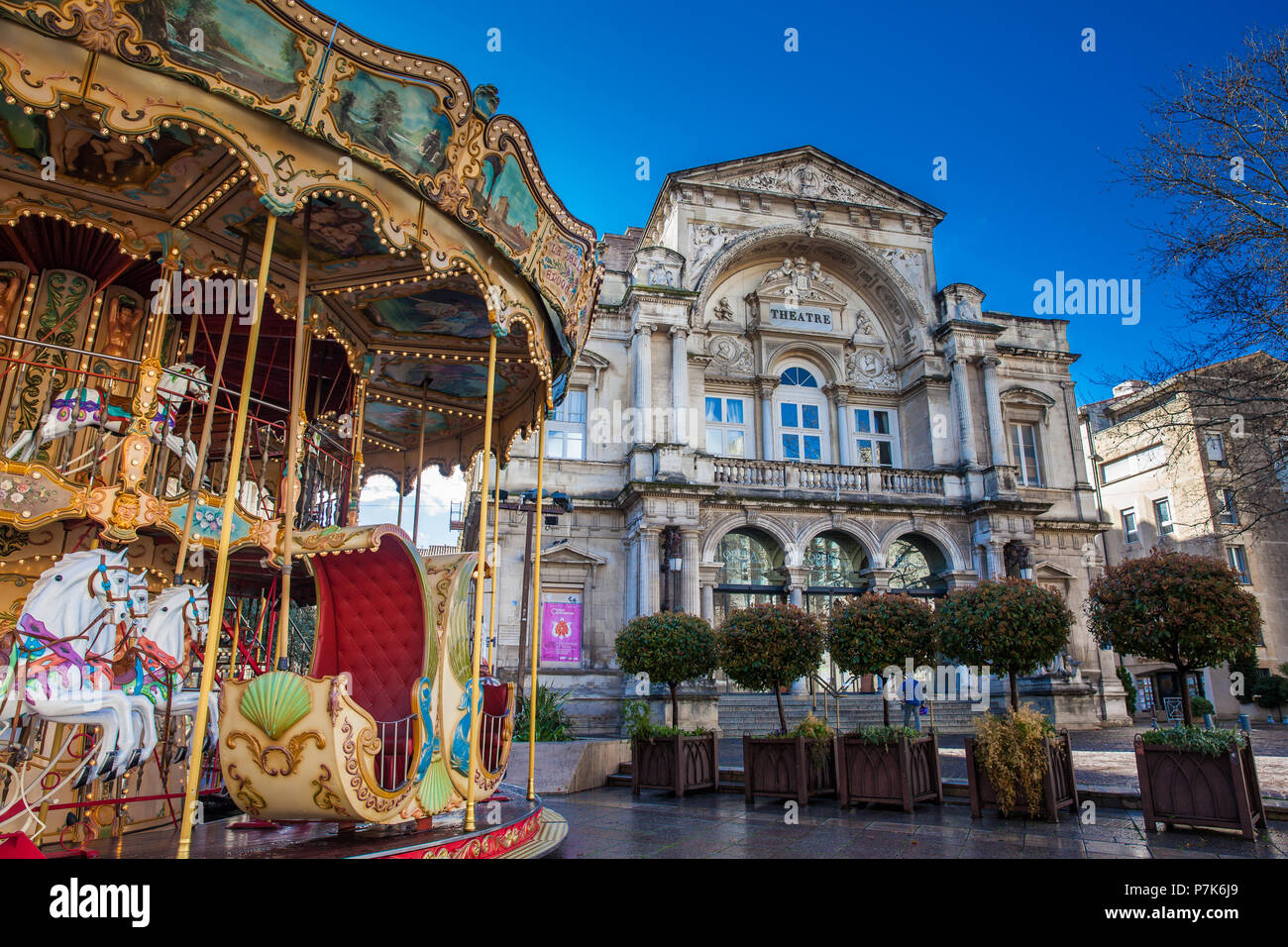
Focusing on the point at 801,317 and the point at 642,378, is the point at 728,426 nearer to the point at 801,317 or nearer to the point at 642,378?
the point at 642,378

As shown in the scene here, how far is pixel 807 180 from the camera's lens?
2506 centimetres

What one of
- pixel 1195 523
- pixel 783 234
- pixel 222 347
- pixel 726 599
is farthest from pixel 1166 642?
pixel 1195 523

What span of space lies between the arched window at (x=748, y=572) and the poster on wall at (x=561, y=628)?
4017 mm

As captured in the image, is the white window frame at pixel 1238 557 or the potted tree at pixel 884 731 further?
the white window frame at pixel 1238 557

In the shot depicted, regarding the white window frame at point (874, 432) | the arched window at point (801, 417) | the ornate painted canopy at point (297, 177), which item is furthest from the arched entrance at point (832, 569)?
the ornate painted canopy at point (297, 177)

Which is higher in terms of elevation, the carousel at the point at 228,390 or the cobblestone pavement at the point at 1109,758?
the carousel at the point at 228,390

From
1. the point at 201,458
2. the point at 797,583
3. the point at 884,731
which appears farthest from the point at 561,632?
the point at 201,458

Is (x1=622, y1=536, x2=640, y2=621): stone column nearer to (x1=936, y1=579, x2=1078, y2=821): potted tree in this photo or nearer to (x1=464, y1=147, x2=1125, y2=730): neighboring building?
(x1=464, y1=147, x2=1125, y2=730): neighboring building

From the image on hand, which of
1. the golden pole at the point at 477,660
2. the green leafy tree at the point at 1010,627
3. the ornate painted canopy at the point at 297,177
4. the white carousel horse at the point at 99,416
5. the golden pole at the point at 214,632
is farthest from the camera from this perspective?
the green leafy tree at the point at 1010,627

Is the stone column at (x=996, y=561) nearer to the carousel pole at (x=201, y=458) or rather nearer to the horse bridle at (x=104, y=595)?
the carousel pole at (x=201, y=458)

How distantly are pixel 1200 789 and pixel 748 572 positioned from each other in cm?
1508

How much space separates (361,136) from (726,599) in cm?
1780

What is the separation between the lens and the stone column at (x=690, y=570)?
19469mm
